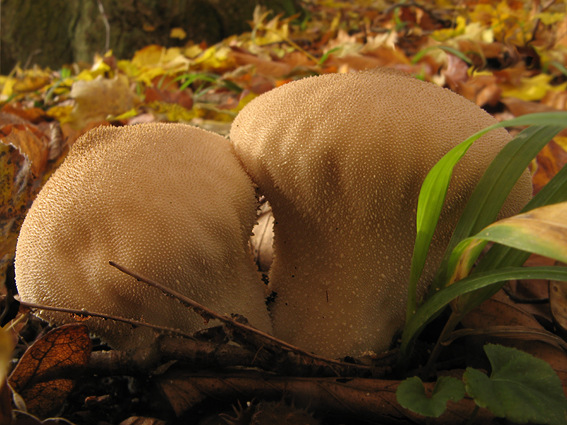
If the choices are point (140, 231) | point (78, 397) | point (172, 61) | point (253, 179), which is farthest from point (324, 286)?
point (172, 61)

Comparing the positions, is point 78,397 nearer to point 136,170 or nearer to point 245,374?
point 245,374

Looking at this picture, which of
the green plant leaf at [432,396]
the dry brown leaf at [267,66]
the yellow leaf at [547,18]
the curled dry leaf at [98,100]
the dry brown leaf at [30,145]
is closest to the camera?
the green plant leaf at [432,396]

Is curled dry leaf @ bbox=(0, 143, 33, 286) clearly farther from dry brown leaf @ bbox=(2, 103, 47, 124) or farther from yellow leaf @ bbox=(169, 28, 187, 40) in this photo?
yellow leaf @ bbox=(169, 28, 187, 40)

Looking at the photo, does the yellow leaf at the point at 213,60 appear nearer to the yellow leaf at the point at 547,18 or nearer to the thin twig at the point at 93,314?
the yellow leaf at the point at 547,18

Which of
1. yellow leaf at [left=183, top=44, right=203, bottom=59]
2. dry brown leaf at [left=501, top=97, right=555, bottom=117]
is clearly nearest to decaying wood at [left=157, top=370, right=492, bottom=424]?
dry brown leaf at [left=501, top=97, right=555, bottom=117]

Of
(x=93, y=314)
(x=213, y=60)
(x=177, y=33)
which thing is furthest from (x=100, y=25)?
(x=93, y=314)

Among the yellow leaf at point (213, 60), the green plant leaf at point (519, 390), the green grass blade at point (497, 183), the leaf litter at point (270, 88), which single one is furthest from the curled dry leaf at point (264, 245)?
the yellow leaf at point (213, 60)

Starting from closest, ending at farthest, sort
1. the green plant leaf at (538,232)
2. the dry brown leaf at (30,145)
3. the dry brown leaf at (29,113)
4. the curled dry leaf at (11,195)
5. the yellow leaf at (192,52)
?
the green plant leaf at (538,232)
the curled dry leaf at (11,195)
the dry brown leaf at (30,145)
the dry brown leaf at (29,113)
the yellow leaf at (192,52)
